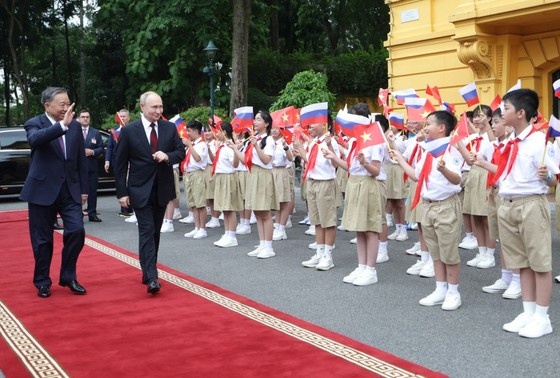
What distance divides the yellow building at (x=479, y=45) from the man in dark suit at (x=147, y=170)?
26.2 feet

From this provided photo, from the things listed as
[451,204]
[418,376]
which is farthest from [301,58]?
[418,376]

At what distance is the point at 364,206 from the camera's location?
7199 mm

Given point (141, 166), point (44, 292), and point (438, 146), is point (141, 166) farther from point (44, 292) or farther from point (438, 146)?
point (438, 146)

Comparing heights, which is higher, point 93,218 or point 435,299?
point 93,218

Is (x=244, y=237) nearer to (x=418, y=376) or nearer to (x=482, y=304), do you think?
(x=482, y=304)

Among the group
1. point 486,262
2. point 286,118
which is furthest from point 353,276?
point 286,118

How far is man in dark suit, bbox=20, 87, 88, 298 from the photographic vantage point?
22.8 ft

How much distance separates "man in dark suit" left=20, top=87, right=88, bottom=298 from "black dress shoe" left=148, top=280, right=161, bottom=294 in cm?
71

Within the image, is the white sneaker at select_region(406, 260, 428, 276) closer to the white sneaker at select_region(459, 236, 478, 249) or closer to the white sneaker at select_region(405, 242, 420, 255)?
the white sneaker at select_region(405, 242, 420, 255)

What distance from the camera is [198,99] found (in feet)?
79.3

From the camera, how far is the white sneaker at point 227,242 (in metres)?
9.79

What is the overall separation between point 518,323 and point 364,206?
2169 millimetres

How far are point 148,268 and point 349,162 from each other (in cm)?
231

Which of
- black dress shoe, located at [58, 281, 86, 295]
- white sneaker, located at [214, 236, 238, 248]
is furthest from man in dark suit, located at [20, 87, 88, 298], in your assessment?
white sneaker, located at [214, 236, 238, 248]
